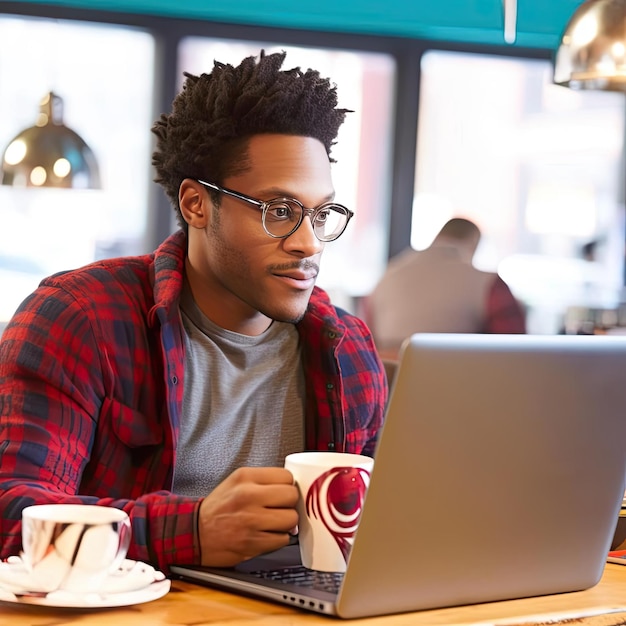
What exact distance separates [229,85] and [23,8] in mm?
4311

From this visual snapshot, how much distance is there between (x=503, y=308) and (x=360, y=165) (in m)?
2.38

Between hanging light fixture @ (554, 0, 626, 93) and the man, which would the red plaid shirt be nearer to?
the man

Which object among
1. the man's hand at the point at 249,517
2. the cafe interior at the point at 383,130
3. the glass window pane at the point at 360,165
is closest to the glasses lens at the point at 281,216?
the man's hand at the point at 249,517

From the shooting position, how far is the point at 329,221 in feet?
6.00

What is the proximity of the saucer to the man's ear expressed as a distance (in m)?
0.83

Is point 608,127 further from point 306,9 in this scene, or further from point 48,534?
point 48,534

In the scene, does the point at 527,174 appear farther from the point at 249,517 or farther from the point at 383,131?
the point at 249,517

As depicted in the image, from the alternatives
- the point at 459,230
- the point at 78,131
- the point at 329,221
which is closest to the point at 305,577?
the point at 329,221

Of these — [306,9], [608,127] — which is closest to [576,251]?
[608,127]

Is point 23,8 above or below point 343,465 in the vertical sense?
above

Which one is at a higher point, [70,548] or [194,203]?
[194,203]

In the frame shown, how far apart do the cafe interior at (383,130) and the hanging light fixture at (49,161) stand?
107cm

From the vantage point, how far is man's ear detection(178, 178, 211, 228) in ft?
6.27

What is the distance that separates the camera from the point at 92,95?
19.8 feet
